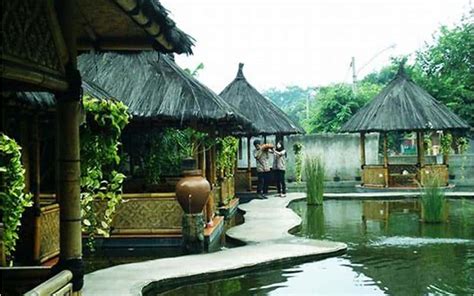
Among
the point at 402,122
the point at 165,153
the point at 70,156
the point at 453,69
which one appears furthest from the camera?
the point at 453,69

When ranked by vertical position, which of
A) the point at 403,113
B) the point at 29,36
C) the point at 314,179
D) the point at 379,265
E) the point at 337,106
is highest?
the point at 337,106

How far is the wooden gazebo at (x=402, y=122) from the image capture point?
18.7m

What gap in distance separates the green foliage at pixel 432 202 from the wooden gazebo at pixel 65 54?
7.73 metres

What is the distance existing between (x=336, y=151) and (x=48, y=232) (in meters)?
17.1

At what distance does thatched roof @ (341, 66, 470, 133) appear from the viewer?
61.6ft

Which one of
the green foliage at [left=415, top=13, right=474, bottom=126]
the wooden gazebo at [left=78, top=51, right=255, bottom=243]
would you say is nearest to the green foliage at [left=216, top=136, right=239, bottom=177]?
the wooden gazebo at [left=78, top=51, right=255, bottom=243]

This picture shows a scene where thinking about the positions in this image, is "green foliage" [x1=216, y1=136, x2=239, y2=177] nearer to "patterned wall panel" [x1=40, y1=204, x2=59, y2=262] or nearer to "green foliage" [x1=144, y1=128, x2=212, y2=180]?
"green foliage" [x1=144, y1=128, x2=212, y2=180]

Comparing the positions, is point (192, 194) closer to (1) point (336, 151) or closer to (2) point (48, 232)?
(2) point (48, 232)

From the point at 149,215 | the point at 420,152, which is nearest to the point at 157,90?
the point at 149,215

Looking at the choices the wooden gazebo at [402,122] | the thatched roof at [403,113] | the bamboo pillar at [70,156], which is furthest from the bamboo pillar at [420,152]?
the bamboo pillar at [70,156]

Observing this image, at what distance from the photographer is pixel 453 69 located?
26344 mm

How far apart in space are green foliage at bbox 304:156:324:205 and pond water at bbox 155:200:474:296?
193 cm

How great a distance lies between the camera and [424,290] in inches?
247

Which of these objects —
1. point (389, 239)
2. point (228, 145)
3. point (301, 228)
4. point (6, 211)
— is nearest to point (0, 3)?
point (6, 211)
